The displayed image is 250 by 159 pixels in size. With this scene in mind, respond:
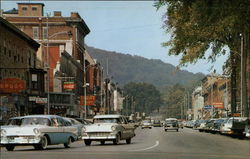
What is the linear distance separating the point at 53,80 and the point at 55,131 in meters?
56.8

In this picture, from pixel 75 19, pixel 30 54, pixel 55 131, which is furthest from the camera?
pixel 75 19

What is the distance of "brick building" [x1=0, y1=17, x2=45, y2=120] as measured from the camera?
47938mm

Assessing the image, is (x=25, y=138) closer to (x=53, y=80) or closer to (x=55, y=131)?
(x=55, y=131)

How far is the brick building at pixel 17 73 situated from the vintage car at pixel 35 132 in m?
16.2

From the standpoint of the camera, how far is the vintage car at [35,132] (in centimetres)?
2480

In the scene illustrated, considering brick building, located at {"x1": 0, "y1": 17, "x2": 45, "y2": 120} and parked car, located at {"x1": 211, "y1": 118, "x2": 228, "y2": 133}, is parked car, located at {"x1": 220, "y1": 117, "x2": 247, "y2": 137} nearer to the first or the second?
parked car, located at {"x1": 211, "y1": 118, "x2": 228, "y2": 133}

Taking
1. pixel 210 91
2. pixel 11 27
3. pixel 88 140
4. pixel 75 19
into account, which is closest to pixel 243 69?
pixel 11 27

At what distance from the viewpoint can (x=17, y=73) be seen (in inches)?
2324

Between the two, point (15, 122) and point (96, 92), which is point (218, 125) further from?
point (96, 92)

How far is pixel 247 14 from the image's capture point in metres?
27.4

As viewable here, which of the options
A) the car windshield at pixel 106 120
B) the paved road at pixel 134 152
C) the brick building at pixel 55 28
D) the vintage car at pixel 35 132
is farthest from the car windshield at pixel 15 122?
the brick building at pixel 55 28

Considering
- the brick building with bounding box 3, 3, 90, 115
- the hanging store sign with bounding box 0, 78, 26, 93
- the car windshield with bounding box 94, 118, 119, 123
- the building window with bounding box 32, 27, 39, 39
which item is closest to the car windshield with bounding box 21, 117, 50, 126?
the car windshield with bounding box 94, 118, 119, 123

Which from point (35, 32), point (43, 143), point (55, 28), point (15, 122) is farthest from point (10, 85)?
point (55, 28)

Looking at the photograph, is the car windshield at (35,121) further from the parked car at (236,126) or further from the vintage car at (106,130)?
the parked car at (236,126)
